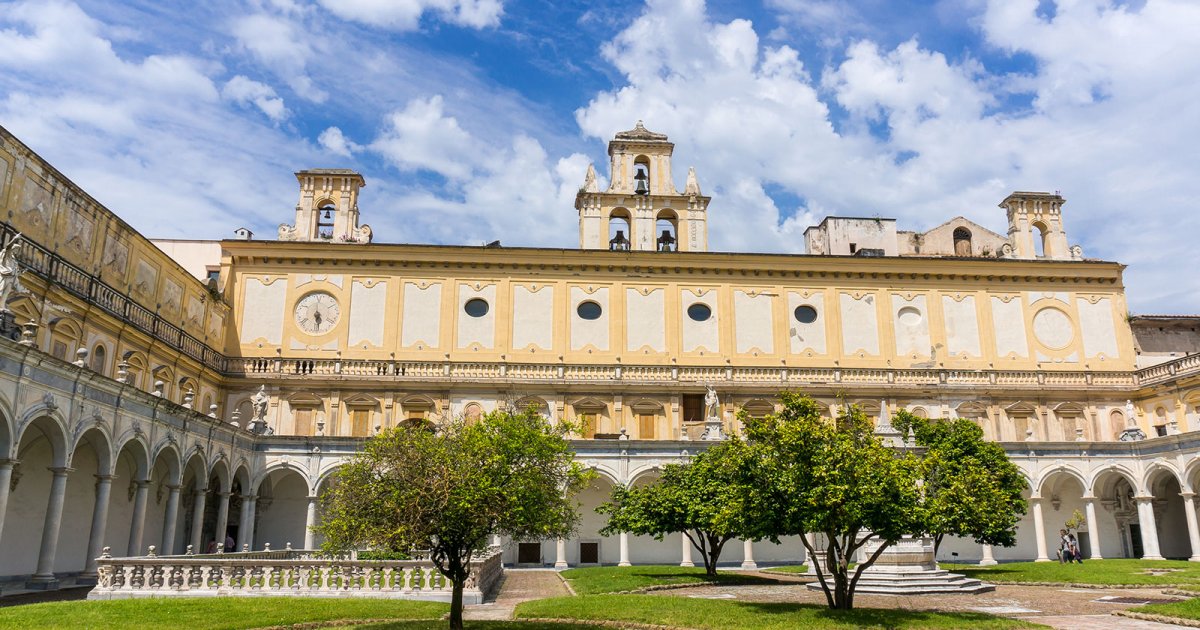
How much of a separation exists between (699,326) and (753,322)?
2777 millimetres

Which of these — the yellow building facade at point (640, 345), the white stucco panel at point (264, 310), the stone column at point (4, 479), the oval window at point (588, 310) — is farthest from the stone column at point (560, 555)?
the stone column at point (4, 479)

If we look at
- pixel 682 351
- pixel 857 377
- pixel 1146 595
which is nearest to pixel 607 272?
pixel 682 351

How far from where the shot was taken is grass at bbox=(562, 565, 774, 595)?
2388 centimetres

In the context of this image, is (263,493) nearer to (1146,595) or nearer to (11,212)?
(11,212)

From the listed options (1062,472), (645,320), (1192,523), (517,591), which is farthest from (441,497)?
(1192,523)

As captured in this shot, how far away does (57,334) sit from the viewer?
29.2 metres

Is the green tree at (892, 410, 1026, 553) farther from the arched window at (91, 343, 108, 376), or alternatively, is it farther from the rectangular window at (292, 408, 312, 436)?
the arched window at (91, 343, 108, 376)

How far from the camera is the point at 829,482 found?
16.7 meters

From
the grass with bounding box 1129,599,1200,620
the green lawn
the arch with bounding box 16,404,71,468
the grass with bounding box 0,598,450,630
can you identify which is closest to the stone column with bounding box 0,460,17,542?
the arch with bounding box 16,404,71,468

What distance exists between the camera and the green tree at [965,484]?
18031 millimetres

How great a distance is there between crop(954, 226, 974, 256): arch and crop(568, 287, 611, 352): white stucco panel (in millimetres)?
22798

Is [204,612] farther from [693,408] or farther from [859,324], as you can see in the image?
[859,324]

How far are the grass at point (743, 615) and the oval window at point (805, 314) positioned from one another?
27994mm

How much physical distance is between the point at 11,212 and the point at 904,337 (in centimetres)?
3854
